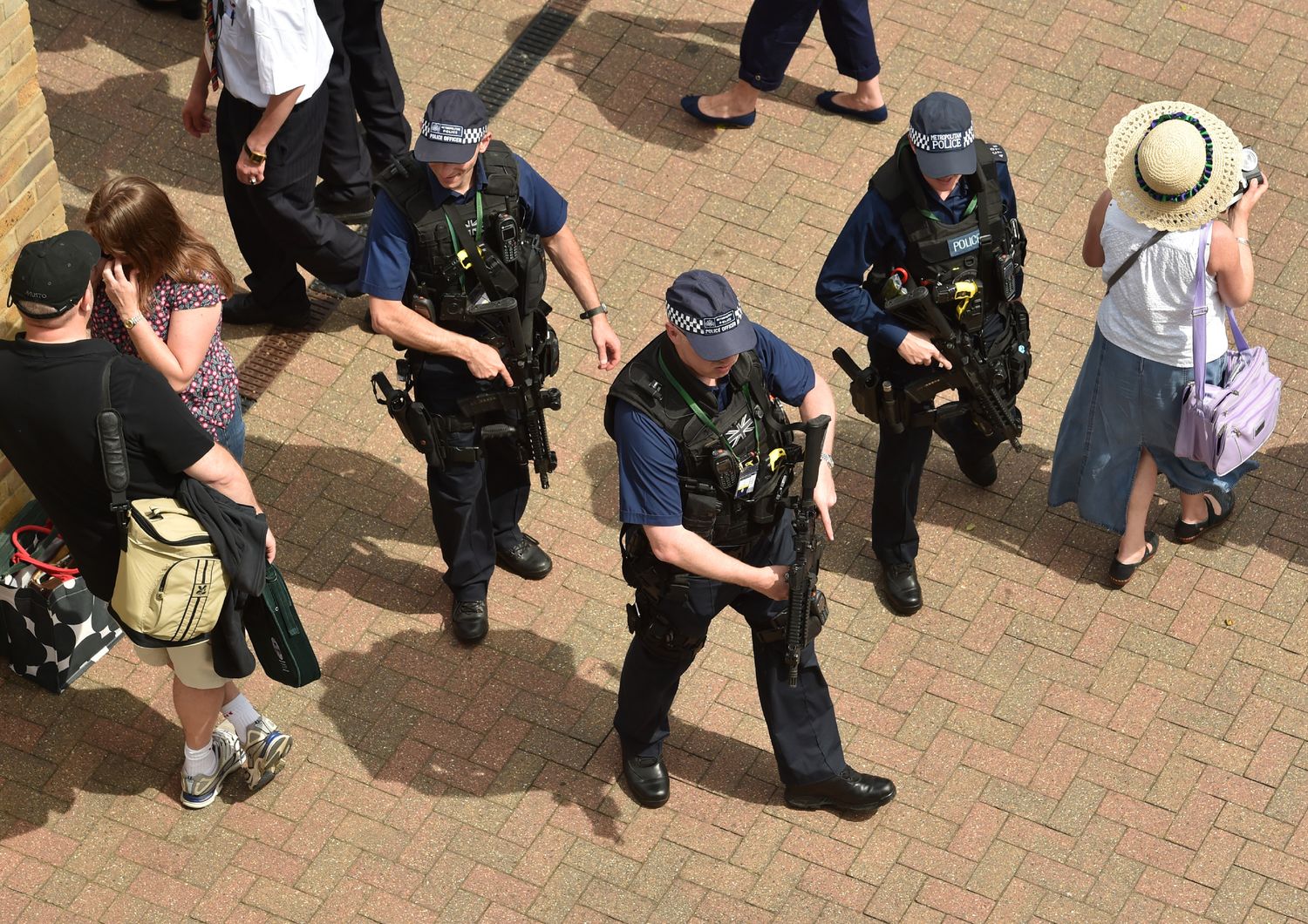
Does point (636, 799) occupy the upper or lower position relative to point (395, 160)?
lower

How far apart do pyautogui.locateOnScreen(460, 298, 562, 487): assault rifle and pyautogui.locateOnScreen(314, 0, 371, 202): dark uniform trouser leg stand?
1.86 m

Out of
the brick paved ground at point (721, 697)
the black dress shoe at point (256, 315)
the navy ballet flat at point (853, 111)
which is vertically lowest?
the brick paved ground at point (721, 697)

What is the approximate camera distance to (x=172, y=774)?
6.43 m

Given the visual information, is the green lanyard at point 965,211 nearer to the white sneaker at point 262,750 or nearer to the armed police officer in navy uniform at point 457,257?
the armed police officer in navy uniform at point 457,257

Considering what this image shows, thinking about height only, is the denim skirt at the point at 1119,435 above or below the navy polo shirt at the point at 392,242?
below

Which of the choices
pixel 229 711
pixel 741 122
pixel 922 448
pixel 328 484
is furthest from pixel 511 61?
pixel 229 711

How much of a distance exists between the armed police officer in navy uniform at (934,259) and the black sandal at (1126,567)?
28.1 inches

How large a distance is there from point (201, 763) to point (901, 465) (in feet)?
8.88

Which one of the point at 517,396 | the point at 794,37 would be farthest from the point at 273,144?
the point at 794,37

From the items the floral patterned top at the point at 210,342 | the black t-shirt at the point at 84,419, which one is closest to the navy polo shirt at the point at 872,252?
the floral patterned top at the point at 210,342

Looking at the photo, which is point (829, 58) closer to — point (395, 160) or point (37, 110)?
point (395, 160)

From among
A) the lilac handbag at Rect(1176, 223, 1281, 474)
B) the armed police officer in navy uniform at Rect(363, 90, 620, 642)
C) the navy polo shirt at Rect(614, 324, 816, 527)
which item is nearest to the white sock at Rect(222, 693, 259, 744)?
the armed police officer in navy uniform at Rect(363, 90, 620, 642)

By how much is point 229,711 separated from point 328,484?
130 centimetres

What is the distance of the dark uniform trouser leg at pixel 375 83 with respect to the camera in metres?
8.05
